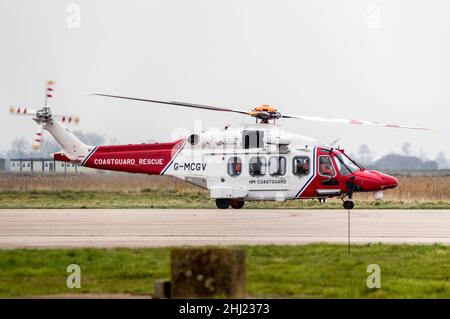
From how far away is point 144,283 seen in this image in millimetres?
15062

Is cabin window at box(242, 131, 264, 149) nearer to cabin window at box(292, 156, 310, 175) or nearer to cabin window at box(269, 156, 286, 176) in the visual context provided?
cabin window at box(269, 156, 286, 176)

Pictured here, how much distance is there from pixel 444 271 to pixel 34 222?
1409 cm

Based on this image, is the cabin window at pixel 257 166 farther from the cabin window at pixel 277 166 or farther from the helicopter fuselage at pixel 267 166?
the cabin window at pixel 277 166

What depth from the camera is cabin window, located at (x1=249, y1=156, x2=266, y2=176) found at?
37.2 metres

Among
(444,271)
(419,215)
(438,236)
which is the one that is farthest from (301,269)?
(419,215)

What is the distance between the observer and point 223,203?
37.6m

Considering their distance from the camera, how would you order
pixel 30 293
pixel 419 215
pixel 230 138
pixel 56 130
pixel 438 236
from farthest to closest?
pixel 56 130 < pixel 230 138 < pixel 419 215 < pixel 438 236 < pixel 30 293

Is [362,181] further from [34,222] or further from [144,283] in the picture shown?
[144,283]

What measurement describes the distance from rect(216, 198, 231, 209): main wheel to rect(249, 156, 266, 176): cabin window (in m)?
1.39

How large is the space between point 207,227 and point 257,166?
11.2 m

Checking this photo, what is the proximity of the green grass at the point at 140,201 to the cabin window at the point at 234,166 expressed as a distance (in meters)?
2.01

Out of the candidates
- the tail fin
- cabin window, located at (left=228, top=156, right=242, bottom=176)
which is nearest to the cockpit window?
cabin window, located at (left=228, top=156, right=242, bottom=176)

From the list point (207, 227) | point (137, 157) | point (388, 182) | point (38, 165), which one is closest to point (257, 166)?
point (137, 157)

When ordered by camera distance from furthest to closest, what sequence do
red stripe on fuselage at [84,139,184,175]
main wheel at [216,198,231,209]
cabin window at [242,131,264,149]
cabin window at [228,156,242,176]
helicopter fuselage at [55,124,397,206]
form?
red stripe on fuselage at [84,139,184,175] → main wheel at [216,198,231,209] → cabin window at [228,156,242,176] → helicopter fuselage at [55,124,397,206] → cabin window at [242,131,264,149]
